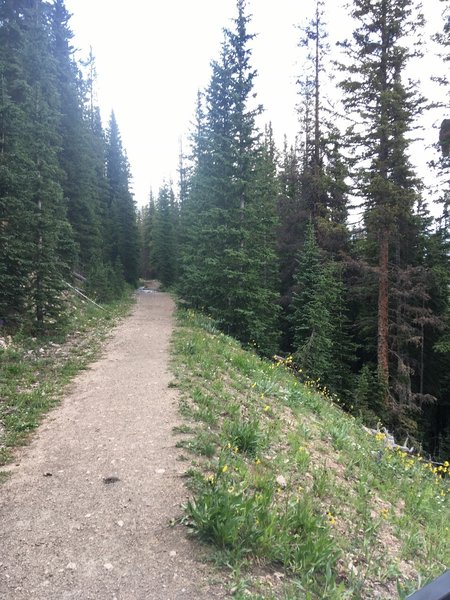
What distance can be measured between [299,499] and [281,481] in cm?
66

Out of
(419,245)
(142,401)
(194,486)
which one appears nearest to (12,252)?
(142,401)

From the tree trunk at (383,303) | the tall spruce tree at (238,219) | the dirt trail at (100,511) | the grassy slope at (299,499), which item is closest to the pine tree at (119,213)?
the tall spruce tree at (238,219)

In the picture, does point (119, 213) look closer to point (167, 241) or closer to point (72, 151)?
point (167, 241)

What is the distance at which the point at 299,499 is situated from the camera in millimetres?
4328

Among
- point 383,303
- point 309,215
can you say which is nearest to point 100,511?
point 383,303

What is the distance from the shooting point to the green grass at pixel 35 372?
6055 millimetres

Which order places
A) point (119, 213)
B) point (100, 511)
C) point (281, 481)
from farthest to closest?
point (119, 213), point (281, 481), point (100, 511)

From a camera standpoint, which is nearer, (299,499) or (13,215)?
(299,499)

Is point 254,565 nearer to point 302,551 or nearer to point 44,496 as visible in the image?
point 302,551

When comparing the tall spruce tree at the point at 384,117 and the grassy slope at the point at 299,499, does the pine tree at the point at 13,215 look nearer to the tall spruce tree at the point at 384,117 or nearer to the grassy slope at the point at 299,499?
the grassy slope at the point at 299,499

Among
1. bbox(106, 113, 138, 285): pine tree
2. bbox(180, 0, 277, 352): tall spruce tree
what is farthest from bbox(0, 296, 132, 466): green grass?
bbox(106, 113, 138, 285): pine tree

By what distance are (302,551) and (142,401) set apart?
4068 mm

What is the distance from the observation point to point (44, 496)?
13.8 ft

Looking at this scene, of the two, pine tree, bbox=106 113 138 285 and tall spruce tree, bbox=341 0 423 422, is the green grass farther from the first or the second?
pine tree, bbox=106 113 138 285
